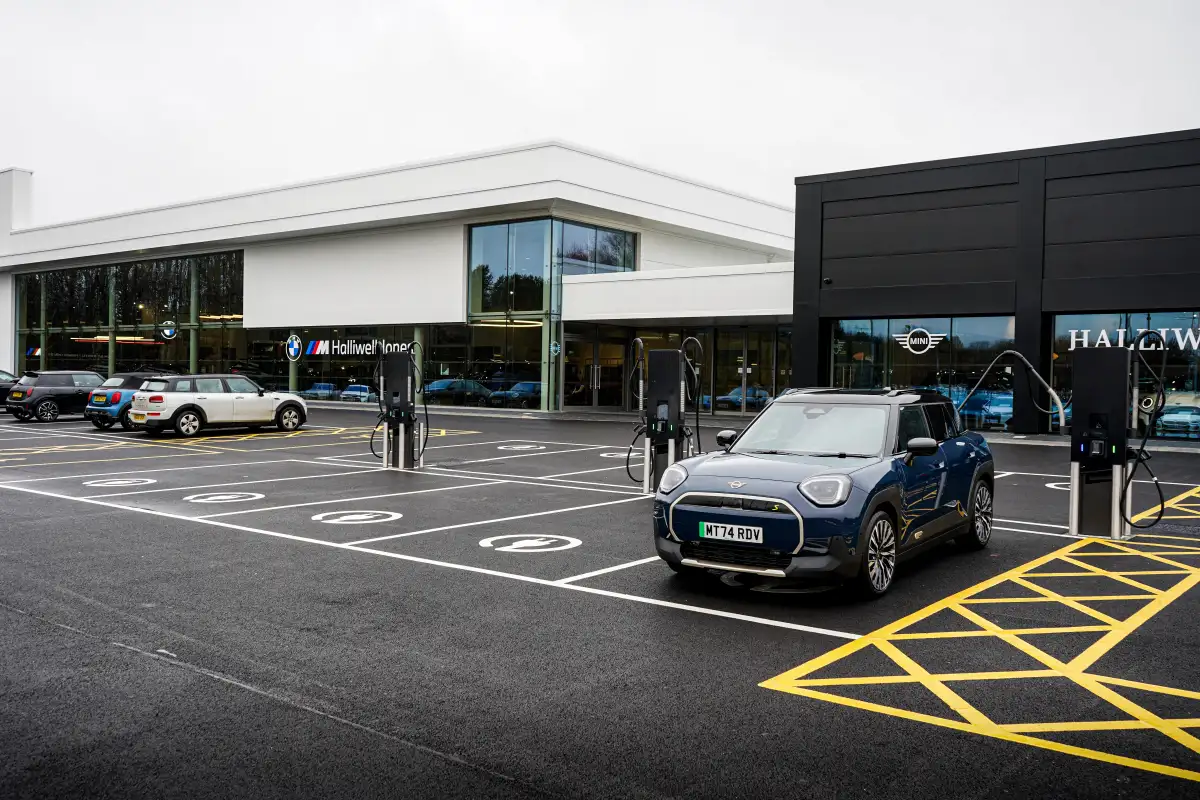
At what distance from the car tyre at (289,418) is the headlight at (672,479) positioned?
66.4ft

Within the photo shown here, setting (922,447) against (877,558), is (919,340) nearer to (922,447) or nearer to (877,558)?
(922,447)

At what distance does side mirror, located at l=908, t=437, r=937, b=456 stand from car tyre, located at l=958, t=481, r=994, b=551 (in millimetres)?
1746

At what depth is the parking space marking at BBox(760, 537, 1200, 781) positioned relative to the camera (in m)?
4.90

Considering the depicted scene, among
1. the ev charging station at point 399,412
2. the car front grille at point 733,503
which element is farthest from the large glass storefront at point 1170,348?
the car front grille at point 733,503

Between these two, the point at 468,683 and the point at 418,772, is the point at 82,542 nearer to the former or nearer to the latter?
the point at 468,683

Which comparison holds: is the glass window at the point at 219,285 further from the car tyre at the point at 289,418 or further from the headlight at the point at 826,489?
the headlight at the point at 826,489

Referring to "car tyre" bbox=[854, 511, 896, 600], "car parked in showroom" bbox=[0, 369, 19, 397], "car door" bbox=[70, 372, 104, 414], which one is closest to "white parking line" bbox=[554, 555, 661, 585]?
"car tyre" bbox=[854, 511, 896, 600]

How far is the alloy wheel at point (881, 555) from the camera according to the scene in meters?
Result: 7.64

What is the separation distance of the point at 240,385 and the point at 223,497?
1314cm

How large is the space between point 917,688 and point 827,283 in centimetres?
2468

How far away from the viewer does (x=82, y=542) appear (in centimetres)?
977

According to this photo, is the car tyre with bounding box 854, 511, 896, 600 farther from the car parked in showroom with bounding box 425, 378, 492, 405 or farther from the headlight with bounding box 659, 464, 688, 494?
the car parked in showroom with bounding box 425, 378, 492, 405

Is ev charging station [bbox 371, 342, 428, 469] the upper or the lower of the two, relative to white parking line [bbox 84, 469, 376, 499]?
upper

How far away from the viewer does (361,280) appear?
133 ft
